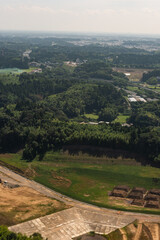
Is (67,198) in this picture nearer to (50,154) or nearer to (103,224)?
(103,224)

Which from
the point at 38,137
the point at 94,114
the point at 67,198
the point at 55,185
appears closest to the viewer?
Result: the point at 67,198

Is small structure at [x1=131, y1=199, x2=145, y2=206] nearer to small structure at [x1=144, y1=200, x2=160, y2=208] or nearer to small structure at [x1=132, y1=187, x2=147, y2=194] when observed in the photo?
small structure at [x1=144, y1=200, x2=160, y2=208]

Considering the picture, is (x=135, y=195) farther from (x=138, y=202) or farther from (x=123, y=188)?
(x=123, y=188)

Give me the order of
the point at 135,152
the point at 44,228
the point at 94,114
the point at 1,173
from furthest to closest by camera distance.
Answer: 1. the point at 94,114
2. the point at 135,152
3. the point at 1,173
4. the point at 44,228

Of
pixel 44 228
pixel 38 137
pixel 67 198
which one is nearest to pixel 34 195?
pixel 67 198

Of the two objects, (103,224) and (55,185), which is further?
(55,185)

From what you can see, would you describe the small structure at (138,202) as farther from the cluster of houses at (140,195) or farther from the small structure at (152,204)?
the small structure at (152,204)

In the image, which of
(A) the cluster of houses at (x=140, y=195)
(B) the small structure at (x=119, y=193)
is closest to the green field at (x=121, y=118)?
(A) the cluster of houses at (x=140, y=195)
